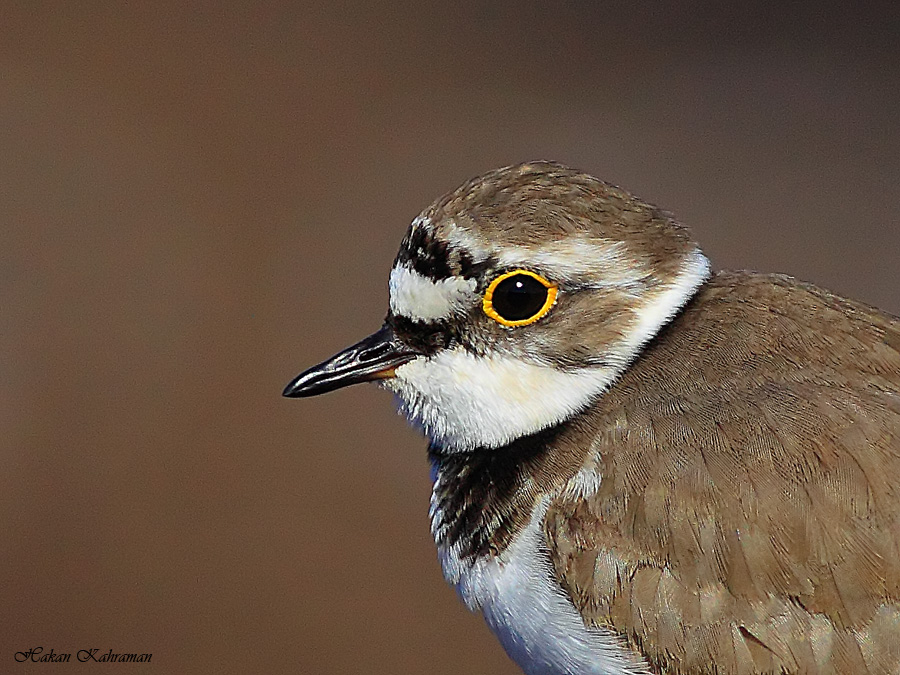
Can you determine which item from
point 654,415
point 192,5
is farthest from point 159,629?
point 192,5

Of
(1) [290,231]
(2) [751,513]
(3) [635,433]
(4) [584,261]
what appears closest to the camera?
(2) [751,513]

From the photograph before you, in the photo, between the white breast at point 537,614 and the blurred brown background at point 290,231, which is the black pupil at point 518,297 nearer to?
the white breast at point 537,614

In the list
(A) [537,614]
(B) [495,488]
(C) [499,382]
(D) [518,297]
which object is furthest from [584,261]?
(A) [537,614]

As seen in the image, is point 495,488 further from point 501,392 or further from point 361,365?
point 361,365

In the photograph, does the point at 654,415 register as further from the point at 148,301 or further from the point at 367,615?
the point at 148,301

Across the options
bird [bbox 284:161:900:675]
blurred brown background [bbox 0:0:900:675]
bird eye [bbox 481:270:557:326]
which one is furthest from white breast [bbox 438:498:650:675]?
blurred brown background [bbox 0:0:900:675]

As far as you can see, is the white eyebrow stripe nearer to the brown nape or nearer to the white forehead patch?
the white forehead patch
